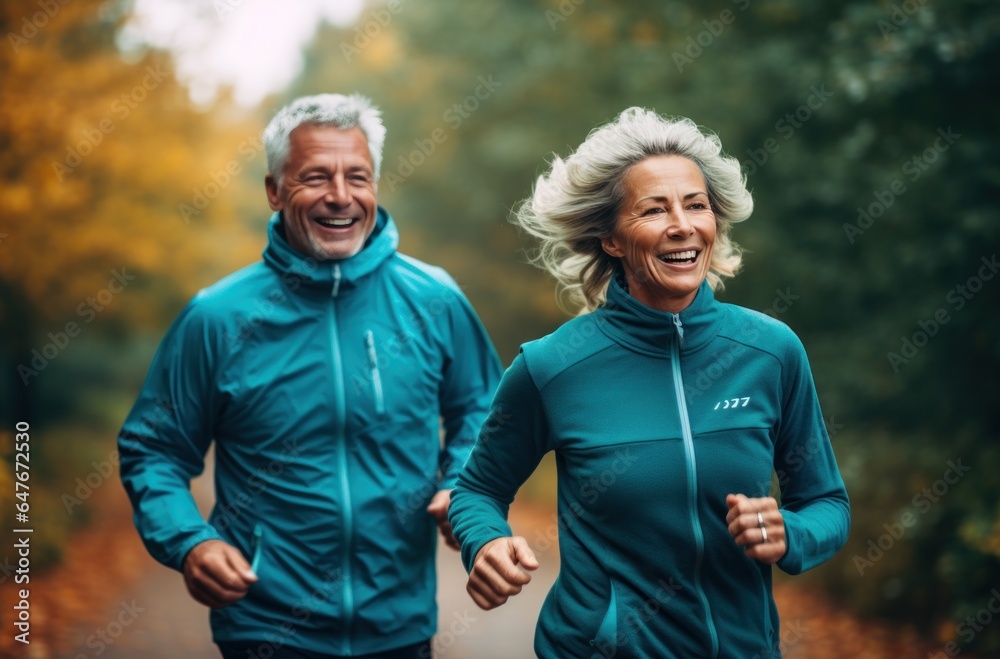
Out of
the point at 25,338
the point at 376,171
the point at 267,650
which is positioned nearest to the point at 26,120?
the point at 25,338

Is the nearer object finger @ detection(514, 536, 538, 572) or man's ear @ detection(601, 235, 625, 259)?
finger @ detection(514, 536, 538, 572)

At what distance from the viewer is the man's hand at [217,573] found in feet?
12.0

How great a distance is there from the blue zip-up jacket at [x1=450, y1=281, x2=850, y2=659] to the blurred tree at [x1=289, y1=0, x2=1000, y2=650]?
9.19 ft

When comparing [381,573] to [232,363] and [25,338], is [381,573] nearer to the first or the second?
[232,363]

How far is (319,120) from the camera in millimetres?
4160

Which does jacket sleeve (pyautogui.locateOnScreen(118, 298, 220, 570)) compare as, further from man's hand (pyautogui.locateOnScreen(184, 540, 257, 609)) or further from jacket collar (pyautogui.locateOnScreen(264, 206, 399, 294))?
jacket collar (pyautogui.locateOnScreen(264, 206, 399, 294))

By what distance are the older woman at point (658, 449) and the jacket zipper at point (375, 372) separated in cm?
78

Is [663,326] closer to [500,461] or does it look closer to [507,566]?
[500,461]

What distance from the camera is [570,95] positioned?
49.9ft

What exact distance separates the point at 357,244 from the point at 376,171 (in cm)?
36

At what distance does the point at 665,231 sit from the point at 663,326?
26cm

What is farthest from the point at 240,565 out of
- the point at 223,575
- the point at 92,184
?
the point at 92,184

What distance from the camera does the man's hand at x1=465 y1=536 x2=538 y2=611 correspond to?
2.88 m

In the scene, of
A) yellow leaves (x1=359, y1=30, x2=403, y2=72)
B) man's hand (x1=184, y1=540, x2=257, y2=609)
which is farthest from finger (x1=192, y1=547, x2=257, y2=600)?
yellow leaves (x1=359, y1=30, x2=403, y2=72)
